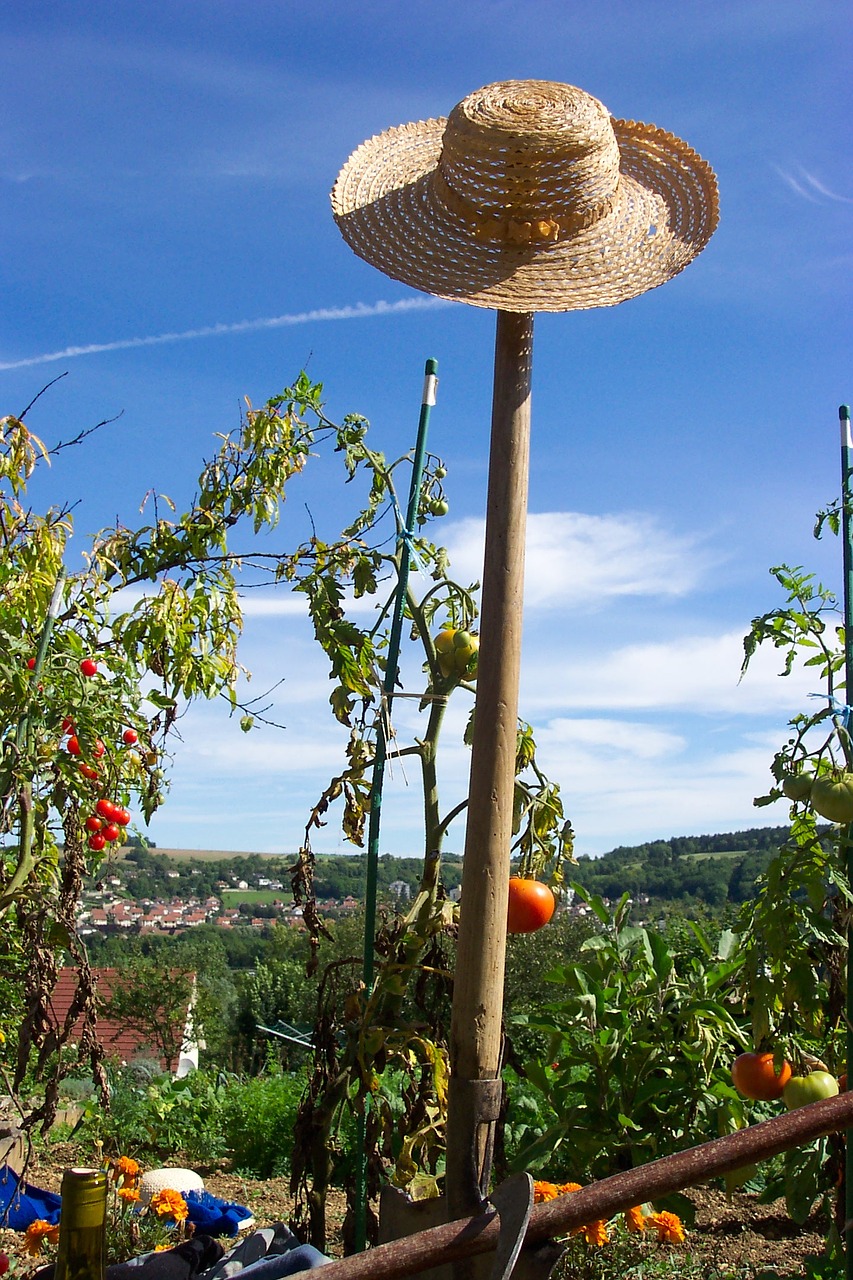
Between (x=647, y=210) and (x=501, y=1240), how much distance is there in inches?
50.7

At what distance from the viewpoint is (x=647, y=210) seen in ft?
4.75

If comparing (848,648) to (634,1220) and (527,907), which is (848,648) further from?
(634,1220)

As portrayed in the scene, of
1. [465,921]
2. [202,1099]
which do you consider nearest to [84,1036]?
[465,921]

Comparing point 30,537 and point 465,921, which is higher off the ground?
point 30,537

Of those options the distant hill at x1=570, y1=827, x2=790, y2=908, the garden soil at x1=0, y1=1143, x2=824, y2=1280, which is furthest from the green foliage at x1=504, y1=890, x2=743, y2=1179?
the distant hill at x1=570, y1=827, x2=790, y2=908

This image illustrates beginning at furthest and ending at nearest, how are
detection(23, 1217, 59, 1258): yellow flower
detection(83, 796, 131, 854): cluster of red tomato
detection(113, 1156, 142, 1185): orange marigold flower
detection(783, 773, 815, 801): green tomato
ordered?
detection(113, 1156, 142, 1185): orange marigold flower → detection(23, 1217, 59, 1258): yellow flower → detection(83, 796, 131, 854): cluster of red tomato → detection(783, 773, 815, 801): green tomato

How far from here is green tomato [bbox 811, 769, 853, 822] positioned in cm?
194

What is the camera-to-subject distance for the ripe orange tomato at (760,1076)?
6.91 ft

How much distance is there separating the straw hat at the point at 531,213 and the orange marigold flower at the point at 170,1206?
248 centimetres

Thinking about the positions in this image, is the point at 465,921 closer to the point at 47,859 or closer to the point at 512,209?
the point at 512,209

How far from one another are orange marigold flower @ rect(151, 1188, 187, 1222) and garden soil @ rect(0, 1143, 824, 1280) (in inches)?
16.7

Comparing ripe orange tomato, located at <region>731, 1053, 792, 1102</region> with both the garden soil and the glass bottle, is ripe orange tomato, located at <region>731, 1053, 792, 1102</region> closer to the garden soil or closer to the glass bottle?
the garden soil

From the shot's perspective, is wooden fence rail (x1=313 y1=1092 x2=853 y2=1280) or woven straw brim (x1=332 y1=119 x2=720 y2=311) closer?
wooden fence rail (x1=313 y1=1092 x2=853 y2=1280)

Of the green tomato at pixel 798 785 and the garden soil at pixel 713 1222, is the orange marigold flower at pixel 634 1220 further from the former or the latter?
the green tomato at pixel 798 785
